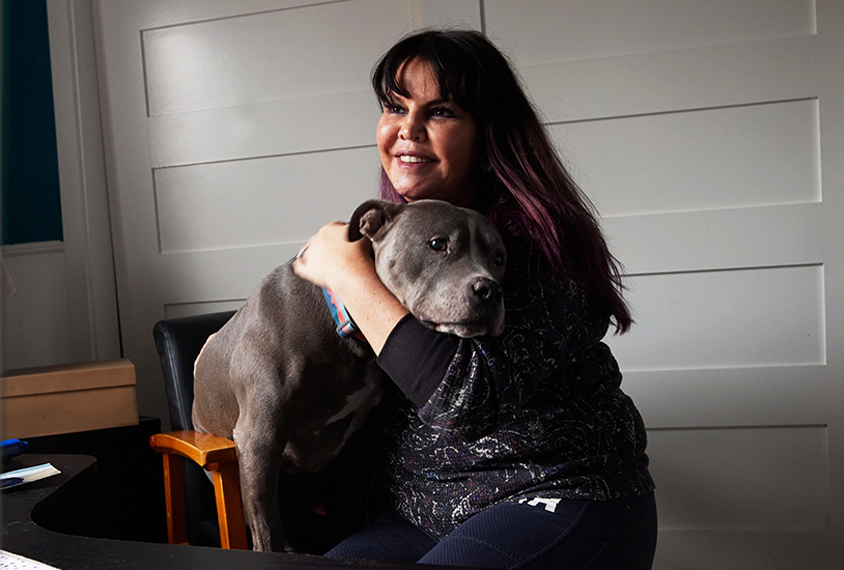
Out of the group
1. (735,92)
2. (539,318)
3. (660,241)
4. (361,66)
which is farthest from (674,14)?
(539,318)

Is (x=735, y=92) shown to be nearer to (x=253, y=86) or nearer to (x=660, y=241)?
(x=660, y=241)

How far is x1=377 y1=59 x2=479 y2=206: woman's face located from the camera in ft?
4.18

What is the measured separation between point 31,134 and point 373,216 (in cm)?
212

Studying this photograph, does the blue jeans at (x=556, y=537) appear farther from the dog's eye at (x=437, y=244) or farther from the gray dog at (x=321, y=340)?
the dog's eye at (x=437, y=244)

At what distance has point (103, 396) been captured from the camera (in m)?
2.04

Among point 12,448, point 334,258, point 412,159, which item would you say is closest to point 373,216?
point 334,258

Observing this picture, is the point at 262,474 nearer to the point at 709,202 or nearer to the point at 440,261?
the point at 440,261

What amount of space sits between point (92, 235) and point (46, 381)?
83 cm

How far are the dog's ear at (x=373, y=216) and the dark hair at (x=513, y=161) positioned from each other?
194mm

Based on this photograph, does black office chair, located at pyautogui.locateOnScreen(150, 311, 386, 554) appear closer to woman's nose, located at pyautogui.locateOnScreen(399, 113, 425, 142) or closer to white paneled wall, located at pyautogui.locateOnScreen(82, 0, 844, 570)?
woman's nose, located at pyautogui.locateOnScreen(399, 113, 425, 142)

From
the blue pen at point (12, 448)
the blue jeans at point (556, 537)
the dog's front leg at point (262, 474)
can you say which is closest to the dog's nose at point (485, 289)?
the blue jeans at point (556, 537)

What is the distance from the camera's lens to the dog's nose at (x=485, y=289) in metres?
0.97

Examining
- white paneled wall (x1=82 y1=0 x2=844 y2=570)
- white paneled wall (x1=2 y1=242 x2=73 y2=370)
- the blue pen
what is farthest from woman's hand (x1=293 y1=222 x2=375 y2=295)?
white paneled wall (x1=2 y1=242 x2=73 y2=370)

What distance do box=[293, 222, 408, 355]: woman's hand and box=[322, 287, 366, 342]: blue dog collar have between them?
36 mm
